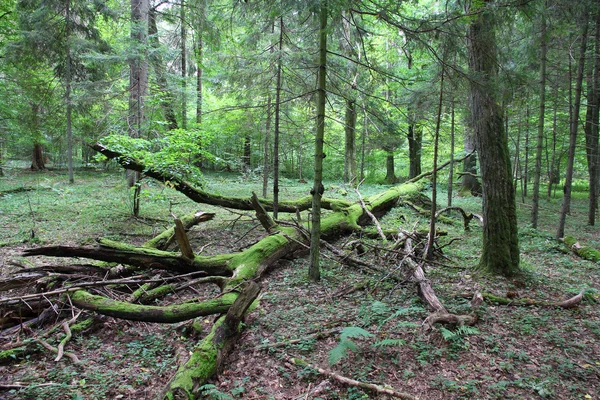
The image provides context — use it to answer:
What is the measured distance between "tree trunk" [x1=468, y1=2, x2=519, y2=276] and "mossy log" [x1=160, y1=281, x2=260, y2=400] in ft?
12.6

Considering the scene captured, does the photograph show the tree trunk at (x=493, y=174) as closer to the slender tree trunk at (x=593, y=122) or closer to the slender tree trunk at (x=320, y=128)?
the slender tree trunk at (x=320, y=128)

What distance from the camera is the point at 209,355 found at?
10.5 ft

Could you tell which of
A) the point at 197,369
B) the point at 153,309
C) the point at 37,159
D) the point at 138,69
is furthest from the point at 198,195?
the point at 37,159

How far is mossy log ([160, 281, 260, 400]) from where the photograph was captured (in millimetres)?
2750

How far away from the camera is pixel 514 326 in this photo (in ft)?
12.5

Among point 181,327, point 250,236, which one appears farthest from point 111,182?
point 181,327

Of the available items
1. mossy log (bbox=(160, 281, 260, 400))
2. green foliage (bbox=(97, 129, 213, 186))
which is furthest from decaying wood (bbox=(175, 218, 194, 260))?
green foliage (bbox=(97, 129, 213, 186))

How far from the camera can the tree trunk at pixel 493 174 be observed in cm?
503

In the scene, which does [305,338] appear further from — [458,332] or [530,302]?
[530,302]

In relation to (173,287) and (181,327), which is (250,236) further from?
(181,327)

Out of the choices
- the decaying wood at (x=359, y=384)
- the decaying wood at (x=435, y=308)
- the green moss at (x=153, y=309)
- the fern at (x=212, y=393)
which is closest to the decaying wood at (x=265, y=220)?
the green moss at (x=153, y=309)

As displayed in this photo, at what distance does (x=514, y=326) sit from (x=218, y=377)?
3.33 meters

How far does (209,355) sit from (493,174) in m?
4.76

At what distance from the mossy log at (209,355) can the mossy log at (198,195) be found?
4.77m
